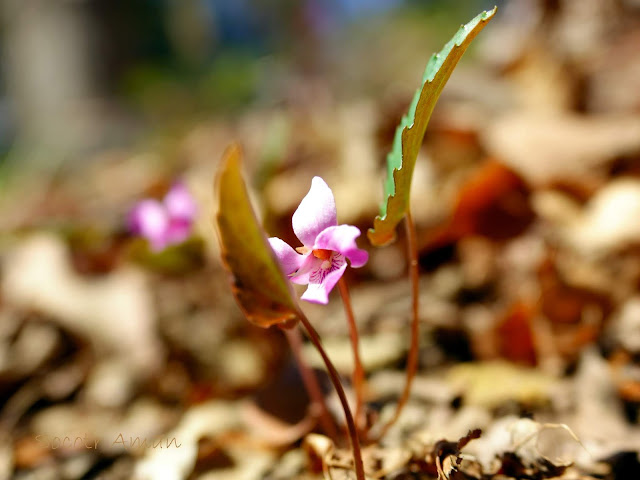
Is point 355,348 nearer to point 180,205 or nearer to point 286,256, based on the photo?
point 286,256

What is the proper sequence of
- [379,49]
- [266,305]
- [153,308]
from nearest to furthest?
[266,305]
[153,308]
[379,49]

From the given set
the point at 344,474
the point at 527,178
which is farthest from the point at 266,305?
the point at 527,178

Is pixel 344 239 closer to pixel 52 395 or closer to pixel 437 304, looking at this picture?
pixel 437 304

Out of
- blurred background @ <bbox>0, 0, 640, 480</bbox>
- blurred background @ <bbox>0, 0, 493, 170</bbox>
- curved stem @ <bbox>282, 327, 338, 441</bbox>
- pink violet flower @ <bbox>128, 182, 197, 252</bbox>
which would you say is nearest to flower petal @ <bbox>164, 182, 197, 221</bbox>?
pink violet flower @ <bbox>128, 182, 197, 252</bbox>

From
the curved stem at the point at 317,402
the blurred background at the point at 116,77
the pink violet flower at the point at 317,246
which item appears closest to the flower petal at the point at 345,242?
the pink violet flower at the point at 317,246

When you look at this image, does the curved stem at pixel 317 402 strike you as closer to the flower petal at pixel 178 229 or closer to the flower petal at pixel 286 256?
the flower petal at pixel 286 256

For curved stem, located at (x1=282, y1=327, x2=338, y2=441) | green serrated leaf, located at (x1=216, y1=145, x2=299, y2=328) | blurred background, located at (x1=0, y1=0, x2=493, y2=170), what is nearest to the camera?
green serrated leaf, located at (x1=216, y1=145, x2=299, y2=328)

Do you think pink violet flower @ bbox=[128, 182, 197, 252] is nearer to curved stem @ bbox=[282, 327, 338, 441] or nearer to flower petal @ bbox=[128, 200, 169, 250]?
flower petal @ bbox=[128, 200, 169, 250]
